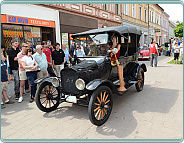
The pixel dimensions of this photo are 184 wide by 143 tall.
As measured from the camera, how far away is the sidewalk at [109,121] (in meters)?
3.03

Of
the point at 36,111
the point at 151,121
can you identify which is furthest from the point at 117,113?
the point at 36,111

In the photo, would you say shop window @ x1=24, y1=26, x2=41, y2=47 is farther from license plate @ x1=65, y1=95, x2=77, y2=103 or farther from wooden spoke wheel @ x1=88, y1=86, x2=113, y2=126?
wooden spoke wheel @ x1=88, y1=86, x2=113, y2=126

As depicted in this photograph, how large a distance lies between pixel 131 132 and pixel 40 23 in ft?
31.2

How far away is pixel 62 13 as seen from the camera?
11523 millimetres

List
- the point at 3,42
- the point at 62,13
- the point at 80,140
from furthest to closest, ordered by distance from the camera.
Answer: the point at 62,13 → the point at 3,42 → the point at 80,140

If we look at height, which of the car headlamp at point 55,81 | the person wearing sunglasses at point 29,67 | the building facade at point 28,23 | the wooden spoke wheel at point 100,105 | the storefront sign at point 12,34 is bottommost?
the wooden spoke wheel at point 100,105

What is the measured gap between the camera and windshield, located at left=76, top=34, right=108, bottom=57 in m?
4.31

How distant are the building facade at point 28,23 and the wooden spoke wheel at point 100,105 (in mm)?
5866

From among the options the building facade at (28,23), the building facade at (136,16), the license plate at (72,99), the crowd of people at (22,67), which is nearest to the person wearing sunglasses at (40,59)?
the crowd of people at (22,67)

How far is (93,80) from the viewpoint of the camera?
3.55 meters

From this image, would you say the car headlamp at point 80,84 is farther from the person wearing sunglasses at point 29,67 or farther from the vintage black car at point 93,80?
the person wearing sunglasses at point 29,67

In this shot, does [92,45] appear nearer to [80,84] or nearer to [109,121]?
[80,84]

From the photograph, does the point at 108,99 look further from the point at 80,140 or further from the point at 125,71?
the point at 125,71

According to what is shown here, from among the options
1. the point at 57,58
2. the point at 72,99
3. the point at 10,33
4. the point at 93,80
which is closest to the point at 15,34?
the point at 10,33
